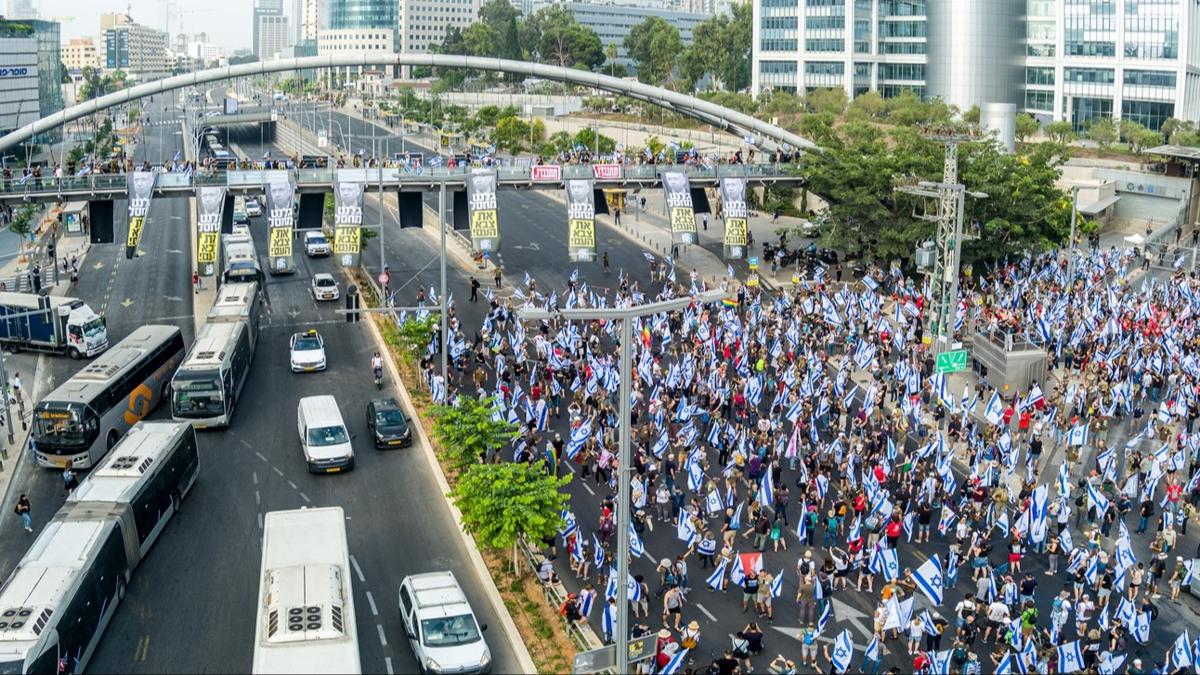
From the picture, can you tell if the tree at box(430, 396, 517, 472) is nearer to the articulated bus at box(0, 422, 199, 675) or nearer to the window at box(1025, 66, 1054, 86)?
the articulated bus at box(0, 422, 199, 675)

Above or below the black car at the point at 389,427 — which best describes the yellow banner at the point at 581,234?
above

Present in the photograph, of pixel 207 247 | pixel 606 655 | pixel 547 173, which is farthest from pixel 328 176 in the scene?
pixel 606 655

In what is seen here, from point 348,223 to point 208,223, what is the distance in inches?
276

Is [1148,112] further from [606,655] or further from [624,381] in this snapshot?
[606,655]

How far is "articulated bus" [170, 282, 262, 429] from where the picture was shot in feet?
153

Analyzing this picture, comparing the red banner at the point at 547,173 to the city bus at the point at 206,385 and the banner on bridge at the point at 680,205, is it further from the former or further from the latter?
the city bus at the point at 206,385

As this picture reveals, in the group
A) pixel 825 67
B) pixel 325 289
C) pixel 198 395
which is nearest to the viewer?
pixel 198 395

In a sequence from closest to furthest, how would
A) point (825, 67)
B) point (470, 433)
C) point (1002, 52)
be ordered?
point (470, 433), point (1002, 52), point (825, 67)

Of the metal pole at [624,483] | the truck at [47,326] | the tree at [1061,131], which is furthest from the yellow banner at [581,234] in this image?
the tree at [1061,131]

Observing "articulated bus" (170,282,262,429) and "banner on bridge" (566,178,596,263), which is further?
"banner on bridge" (566,178,596,263)

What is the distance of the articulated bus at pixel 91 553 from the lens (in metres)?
27.1

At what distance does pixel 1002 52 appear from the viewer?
463ft

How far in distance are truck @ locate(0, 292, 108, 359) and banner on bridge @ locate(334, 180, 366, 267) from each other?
477 inches

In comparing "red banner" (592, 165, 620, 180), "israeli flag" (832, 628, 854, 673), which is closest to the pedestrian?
"israeli flag" (832, 628, 854, 673)
